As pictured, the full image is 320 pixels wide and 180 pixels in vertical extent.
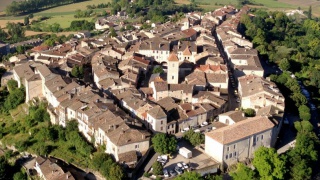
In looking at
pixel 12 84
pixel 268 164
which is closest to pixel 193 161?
pixel 268 164

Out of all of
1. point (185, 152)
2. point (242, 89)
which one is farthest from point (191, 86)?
point (185, 152)

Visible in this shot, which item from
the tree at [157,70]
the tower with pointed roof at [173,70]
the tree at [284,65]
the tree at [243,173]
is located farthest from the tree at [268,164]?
the tree at [284,65]

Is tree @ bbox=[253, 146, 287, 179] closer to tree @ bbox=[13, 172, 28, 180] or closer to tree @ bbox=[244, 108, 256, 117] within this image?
tree @ bbox=[244, 108, 256, 117]

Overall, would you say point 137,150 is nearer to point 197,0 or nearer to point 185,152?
point 185,152

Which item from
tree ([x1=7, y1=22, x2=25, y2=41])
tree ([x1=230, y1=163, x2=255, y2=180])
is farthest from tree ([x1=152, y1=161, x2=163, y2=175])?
tree ([x1=7, y1=22, x2=25, y2=41])

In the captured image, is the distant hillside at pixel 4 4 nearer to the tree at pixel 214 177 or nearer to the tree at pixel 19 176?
the tree at pixel 19 176

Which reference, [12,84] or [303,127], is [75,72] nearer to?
[12,84]
